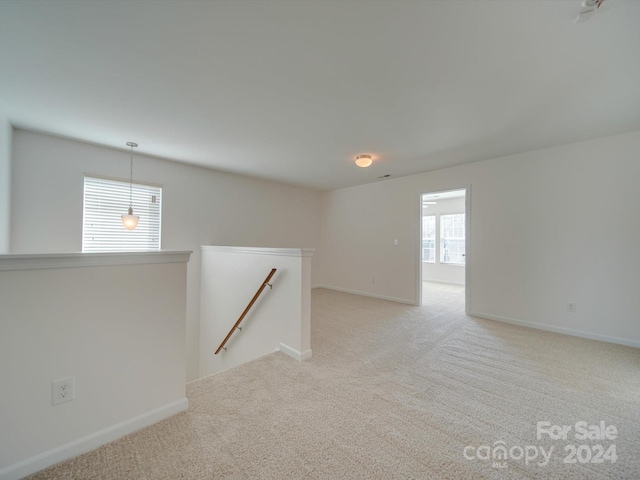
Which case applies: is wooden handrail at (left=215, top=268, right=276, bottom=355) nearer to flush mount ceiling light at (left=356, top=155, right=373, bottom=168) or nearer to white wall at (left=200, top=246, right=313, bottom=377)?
white wall at (left=200, top=246, right=313, bottom=377)

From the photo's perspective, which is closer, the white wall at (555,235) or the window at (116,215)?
the white wall at (555,235)

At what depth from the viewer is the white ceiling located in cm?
147

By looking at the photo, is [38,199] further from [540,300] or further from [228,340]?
[540,300]

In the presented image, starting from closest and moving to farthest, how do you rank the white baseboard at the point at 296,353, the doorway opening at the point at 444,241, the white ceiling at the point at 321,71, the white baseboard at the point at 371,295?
the white ceiling at the point at 321,71
the white baseboard at the point at 296,353
the white baseboard at the point at 371,295
the doorway opening at the point at 444,241

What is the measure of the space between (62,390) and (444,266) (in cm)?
800

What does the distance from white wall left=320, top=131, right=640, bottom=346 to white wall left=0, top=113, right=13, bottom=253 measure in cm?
572

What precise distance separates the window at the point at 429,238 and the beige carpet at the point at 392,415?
4783mm

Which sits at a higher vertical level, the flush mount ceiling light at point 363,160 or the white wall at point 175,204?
the flush mount ceiling light at point 363,160

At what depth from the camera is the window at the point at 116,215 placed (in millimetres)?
3516

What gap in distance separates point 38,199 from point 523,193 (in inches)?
262

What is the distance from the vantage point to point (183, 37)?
5.38 ft

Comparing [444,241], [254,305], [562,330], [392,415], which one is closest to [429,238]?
[444,241]

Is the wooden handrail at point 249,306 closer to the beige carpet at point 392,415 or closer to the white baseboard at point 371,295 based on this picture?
the beige carpet at point 392,415

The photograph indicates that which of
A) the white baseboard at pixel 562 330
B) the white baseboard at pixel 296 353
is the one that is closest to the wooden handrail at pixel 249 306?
the white baseboard at pixel 296 353
